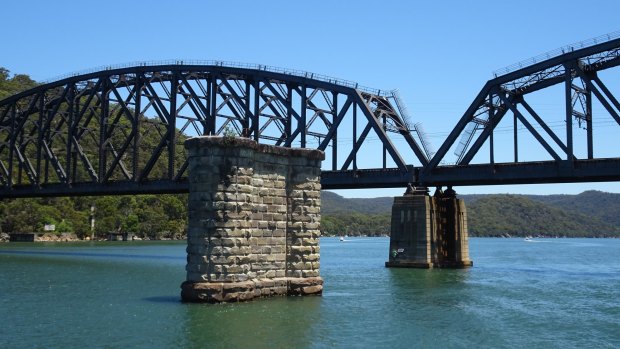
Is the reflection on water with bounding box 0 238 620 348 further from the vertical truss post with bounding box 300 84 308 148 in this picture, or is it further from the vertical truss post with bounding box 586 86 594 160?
the vertical truss post with bounding box 300 84 308 148

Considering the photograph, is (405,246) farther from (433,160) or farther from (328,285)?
(328,285)

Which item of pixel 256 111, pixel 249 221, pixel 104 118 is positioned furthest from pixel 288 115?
pixel 249 221

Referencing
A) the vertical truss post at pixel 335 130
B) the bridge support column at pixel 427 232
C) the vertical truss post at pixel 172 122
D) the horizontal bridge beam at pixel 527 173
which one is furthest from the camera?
the vertical truss post at pixel 172 122

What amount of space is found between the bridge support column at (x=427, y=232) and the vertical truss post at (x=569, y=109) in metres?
14.3

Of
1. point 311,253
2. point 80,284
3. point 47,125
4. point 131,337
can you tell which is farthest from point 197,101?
point 131,337

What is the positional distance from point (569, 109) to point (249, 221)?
41.7m

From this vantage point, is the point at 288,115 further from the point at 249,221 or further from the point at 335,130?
the point at 249,221

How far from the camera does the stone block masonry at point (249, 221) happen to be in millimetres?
34562

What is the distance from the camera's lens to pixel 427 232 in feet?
230

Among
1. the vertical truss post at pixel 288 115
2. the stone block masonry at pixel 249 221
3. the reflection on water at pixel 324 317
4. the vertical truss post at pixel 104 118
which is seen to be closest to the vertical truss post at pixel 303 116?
the vertical truss post at pixel 288 115

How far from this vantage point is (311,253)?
129 ft

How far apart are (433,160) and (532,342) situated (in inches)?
1911

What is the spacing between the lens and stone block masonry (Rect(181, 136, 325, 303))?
1361 inches

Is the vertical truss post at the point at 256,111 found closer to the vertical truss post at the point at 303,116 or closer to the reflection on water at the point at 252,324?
the vertical truss post at the point at 303,116
